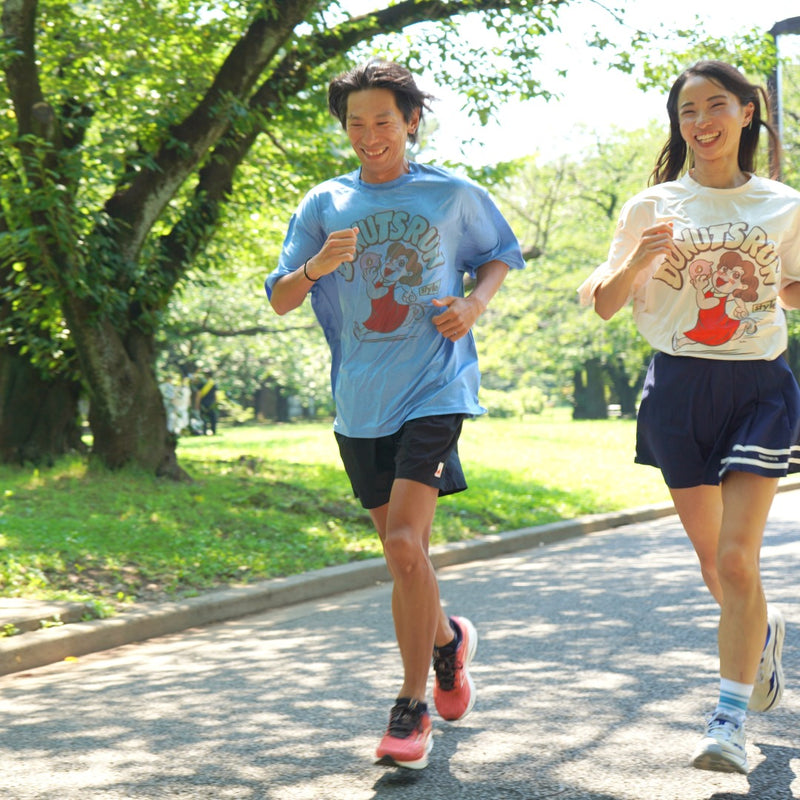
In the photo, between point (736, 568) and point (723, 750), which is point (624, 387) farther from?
point (723, 750)

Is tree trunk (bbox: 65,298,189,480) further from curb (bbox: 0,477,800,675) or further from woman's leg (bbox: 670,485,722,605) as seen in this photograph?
woman's leg (bbox: 670,485,722,605)

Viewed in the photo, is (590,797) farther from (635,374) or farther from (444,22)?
(635,374)

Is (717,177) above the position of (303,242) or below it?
above

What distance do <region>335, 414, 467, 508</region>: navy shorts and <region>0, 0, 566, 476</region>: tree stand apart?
24.3ft

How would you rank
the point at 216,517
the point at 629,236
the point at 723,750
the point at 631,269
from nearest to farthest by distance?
the point at 723,750 < the point at 631,269 < the point at 629,236 < the point at 216,517

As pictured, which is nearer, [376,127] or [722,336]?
[722,336]

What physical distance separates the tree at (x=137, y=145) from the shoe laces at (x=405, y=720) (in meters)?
7.92

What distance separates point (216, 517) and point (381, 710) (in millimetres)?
5749

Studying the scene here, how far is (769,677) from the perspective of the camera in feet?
12.8

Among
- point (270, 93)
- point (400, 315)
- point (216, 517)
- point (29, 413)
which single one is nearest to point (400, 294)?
point (400, 315)

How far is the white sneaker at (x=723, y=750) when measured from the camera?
3434mm

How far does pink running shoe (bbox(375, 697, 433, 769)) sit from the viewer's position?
367cm

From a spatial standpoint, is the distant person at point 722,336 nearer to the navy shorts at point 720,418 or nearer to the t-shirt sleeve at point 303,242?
the navy shorts at point 720,418

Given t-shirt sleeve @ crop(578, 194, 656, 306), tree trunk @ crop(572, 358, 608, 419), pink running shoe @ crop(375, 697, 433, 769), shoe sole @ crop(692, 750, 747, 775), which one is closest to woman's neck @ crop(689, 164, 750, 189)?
t-shirt sleeve @ crop(578, 194, 656, 306)
